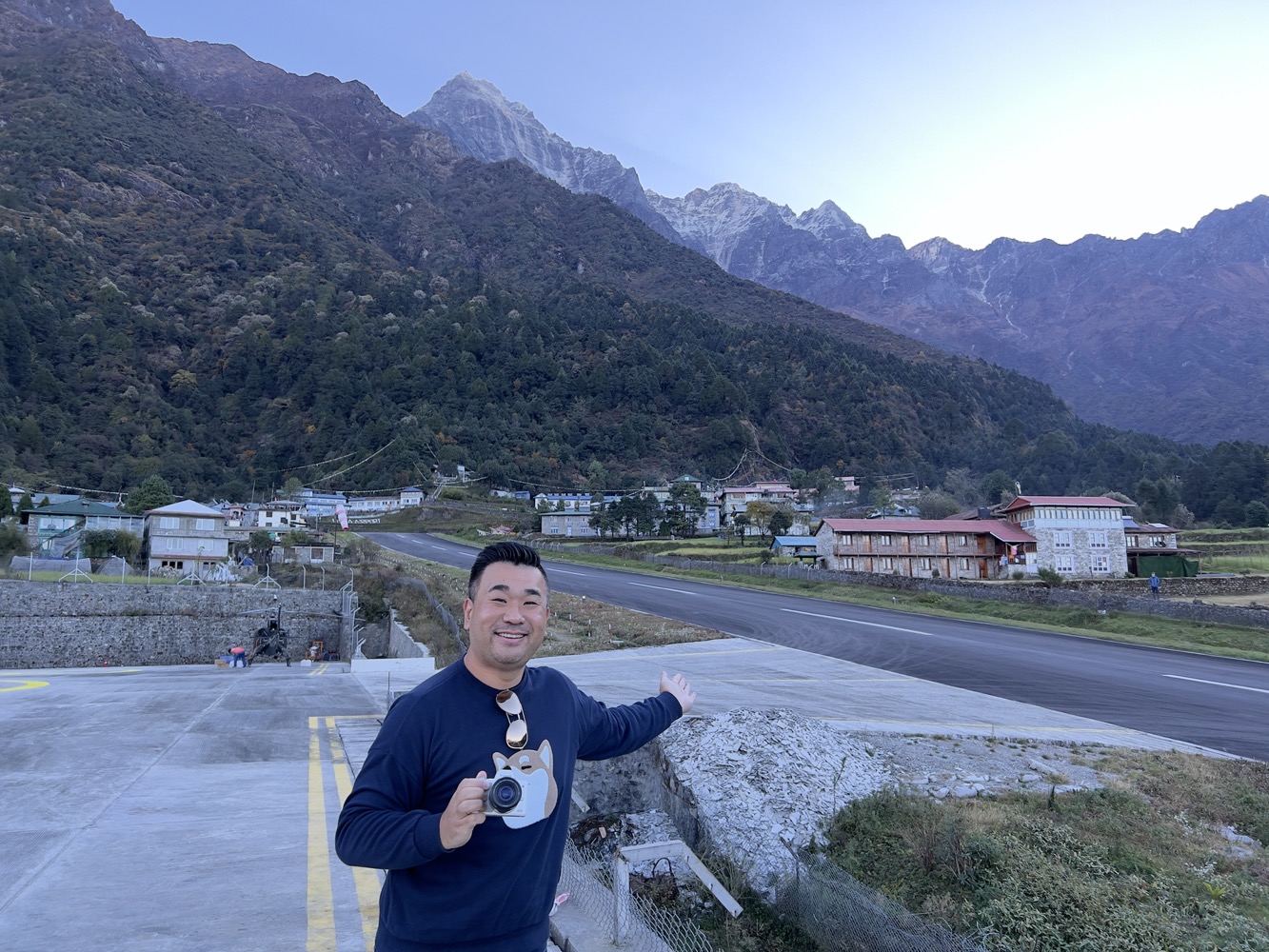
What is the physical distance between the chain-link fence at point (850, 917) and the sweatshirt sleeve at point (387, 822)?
3453mm

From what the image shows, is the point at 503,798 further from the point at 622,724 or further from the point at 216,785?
the point at 216,785

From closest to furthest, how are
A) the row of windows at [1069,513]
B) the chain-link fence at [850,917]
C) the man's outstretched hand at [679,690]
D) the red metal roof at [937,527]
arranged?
the man's outstretched hand at [679,690]
the chain-link fence at [850,917]
the row of windows at [1069,513]
the red metal roof at [937,527]

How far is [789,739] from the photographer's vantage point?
7145 mm

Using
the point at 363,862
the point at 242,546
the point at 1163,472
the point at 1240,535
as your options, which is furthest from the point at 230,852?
the point at 1163,472

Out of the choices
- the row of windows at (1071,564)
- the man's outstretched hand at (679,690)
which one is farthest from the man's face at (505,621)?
the row of windows at (1071,564)

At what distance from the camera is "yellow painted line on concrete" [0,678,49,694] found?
580 inches

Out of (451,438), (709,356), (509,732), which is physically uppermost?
(709,356)

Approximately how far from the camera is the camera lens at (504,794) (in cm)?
205

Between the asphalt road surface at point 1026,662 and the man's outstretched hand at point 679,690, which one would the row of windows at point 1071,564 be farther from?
the man's outstretched hand at point 679,690

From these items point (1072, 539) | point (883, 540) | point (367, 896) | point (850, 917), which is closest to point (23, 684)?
point (367, 896)

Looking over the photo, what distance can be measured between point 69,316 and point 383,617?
118951 mm

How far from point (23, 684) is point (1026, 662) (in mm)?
23544

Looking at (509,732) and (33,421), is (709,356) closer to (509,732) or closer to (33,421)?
(33,421)

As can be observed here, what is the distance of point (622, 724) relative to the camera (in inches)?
119
